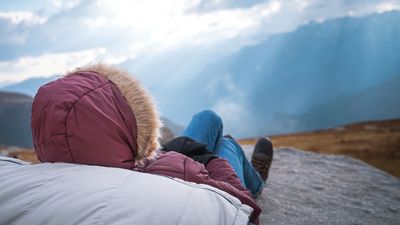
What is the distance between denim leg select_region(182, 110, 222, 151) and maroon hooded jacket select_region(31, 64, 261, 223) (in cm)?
220

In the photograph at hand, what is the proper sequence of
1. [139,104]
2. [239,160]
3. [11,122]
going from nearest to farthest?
[139,104], [239,160], [11,122]

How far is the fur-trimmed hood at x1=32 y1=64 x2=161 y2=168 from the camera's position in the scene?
2199 millimetres

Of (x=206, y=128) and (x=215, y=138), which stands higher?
(x=206, y=128)

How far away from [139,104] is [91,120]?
364 millimetres

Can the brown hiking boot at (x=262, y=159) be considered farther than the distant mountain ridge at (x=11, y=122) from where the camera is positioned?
Yes

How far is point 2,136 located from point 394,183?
738 centimetres

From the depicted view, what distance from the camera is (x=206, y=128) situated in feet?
16.0

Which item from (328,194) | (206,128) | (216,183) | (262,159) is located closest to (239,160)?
(206,128)

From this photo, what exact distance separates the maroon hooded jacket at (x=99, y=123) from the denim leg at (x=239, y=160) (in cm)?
204

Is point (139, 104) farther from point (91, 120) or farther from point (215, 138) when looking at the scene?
point (215, 138)

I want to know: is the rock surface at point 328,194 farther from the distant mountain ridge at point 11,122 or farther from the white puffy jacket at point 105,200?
the distant mountain ridge at point 11,122

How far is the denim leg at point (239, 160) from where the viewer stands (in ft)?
15.2

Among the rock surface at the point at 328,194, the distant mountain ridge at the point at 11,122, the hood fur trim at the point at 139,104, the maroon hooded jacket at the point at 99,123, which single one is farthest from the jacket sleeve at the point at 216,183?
the distant mountain ridge at the point at 11,122

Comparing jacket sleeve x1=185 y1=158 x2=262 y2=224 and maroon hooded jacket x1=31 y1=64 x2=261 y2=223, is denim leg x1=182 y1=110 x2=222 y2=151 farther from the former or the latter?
maroon hooded jacket x1=31 y1=64 x2=261 y2=223
